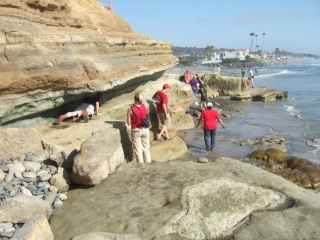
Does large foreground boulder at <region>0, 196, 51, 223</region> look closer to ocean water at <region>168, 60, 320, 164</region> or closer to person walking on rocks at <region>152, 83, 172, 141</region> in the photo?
person walking on rocks at <region>152, 83, 172, 141</region>

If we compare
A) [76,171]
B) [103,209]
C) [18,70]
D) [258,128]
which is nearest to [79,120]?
[18,70]

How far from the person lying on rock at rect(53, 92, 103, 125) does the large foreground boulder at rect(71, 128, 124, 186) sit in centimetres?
194

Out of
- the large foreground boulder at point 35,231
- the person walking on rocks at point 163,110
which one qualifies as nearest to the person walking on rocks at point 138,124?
the person walking on rocks at point 163,110

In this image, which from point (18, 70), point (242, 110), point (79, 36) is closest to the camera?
point (18, 70)

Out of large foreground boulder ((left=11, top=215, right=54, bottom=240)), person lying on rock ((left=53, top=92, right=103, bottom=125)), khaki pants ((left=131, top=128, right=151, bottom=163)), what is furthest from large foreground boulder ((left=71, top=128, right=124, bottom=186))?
person lying on rock ((left=53, top=92, right=103, bottom=125))

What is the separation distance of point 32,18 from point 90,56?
1.52m

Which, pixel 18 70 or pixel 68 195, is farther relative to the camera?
pixel 18 70

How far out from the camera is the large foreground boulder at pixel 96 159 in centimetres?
516

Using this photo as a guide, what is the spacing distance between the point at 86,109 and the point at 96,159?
109 inches

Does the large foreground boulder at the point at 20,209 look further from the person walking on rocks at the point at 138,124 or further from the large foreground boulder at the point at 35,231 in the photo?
the person walking on rocks at the point at 138,124

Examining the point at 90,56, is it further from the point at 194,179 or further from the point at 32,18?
the point at 194,179

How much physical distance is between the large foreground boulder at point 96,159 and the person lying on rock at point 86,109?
1941 mm

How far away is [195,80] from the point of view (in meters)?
17.7

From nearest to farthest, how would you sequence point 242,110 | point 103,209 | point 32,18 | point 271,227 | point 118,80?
point 271,227 → point 103,209 → point 32,18 → point 118,80 → point 242,110
